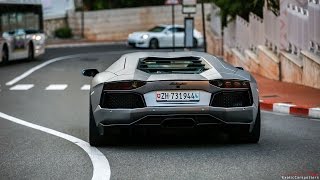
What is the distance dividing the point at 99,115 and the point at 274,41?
1438 cm

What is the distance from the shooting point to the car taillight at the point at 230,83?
930cm

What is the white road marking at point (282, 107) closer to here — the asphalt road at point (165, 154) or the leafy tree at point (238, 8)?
the asphalt road at point (165, 154)

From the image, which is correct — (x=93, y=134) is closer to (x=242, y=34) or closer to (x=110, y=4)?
(x=242, y=34)

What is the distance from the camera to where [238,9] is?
100 feet

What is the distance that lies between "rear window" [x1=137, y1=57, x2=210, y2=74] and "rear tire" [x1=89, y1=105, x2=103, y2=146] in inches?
33.4

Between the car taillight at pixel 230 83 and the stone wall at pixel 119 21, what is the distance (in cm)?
4462

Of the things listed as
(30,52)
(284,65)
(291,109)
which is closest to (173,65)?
(291,109)

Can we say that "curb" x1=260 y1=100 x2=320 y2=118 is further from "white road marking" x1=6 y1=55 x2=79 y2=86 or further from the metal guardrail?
the metal guardrail

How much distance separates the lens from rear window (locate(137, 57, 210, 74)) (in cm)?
977

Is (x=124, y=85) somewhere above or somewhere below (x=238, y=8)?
below

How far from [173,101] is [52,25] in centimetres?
4406

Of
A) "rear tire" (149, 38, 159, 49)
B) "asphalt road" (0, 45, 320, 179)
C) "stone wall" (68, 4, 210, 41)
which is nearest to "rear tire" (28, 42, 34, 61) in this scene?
"rear tire" (149, 38, 159, 49)

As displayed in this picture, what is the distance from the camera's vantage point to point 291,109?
46.5ft

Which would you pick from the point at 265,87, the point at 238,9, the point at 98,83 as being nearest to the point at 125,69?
the point at 98,83
